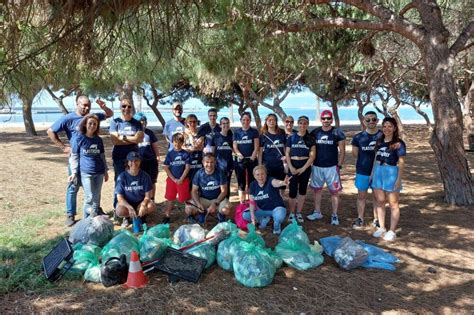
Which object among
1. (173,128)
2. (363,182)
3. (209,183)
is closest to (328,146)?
(363,182)

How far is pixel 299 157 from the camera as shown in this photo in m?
4.74

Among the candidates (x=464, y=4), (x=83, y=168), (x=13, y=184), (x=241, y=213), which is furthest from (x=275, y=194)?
(x=464, y=4)

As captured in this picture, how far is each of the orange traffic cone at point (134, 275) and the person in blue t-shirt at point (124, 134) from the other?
1778 millimetres

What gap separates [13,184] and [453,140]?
702 centimetres

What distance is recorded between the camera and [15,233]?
14.3ft

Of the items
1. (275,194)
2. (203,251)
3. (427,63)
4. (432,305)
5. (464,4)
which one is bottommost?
(432,305)

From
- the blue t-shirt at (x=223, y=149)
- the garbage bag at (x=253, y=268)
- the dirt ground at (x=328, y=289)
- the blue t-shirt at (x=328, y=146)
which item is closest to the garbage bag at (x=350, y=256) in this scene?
the dirt ground at (x=328, y=289)

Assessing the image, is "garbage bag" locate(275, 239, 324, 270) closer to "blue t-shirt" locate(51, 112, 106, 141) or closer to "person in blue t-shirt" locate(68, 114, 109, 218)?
"person in blue t-shirt" locate(68, 114, 109, 218)

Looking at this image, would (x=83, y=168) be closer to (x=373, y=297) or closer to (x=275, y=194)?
(x=275, y=194)

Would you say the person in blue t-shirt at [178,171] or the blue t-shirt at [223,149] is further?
the blue t-shirt at [223,149]

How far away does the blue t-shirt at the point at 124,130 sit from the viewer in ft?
15.6

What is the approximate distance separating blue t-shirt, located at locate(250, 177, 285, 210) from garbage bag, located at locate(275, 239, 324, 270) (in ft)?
2.49

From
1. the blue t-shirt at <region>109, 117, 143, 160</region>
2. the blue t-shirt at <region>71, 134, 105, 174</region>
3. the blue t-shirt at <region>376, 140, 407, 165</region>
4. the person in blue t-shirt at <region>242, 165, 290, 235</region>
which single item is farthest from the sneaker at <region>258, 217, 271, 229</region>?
the blue t-shirt at <region>71, 134, 105, 174</region>

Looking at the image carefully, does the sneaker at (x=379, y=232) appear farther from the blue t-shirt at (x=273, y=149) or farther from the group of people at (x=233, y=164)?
the blue t-shirt at (x=273, y=149)
